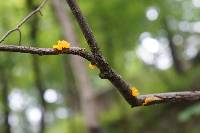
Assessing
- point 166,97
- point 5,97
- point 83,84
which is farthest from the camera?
point 5,97

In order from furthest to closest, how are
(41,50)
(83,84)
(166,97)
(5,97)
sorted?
(5,97) < (83,84) < (166,97) < (41,50)

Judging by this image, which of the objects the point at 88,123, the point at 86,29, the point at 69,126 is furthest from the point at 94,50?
the point at 69,126

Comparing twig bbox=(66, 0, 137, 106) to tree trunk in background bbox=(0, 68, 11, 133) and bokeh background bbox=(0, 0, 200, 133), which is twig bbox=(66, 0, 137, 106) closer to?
bokeh background bbox=(0, 0, 200, 133)

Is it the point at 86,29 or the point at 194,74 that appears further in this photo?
the point at 194,74

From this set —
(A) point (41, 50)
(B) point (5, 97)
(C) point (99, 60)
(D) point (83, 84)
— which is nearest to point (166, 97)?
(C) point (99, 60)

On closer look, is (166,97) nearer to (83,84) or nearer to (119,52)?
(83,84)

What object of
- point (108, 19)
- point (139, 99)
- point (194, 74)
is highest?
point (108, 19)

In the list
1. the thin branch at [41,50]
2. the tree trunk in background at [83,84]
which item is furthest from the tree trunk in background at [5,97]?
the thin branch at [41,50]

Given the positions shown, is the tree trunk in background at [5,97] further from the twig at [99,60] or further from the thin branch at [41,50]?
the thin branch at [41,50]

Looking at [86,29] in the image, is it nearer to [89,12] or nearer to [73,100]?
[89,12]
